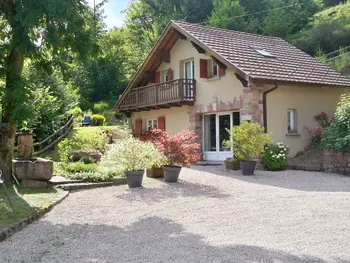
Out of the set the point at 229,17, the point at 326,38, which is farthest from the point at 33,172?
the point at 229,17

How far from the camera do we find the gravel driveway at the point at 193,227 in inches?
192

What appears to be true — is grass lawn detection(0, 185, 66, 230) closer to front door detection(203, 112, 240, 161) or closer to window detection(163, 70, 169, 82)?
front door detection(203, 112, 240, 161)

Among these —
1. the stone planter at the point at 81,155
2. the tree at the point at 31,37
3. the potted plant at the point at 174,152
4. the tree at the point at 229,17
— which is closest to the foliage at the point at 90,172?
the potted plant at the point at 174,152

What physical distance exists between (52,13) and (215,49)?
32.4 feet

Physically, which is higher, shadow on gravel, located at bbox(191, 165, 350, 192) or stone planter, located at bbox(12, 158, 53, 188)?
stone planter, located at bbox(12, 158, 53, 188)

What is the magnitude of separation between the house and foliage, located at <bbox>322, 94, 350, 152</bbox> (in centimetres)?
224

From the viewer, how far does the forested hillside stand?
9219mm

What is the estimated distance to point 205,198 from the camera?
29.1ft

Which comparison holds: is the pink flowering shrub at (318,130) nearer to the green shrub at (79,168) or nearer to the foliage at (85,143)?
the foliage at (85,143)

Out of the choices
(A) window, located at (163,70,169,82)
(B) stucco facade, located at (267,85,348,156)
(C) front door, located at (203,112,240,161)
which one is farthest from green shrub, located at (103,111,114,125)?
(B) stucco facade, located at (267,85,348,156)

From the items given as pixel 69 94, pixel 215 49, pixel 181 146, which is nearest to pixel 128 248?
pixel 181 146

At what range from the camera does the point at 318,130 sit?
15984 millimetres

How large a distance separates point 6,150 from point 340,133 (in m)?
9.97

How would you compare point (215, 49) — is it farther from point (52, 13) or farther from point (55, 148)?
point (52, 13)
